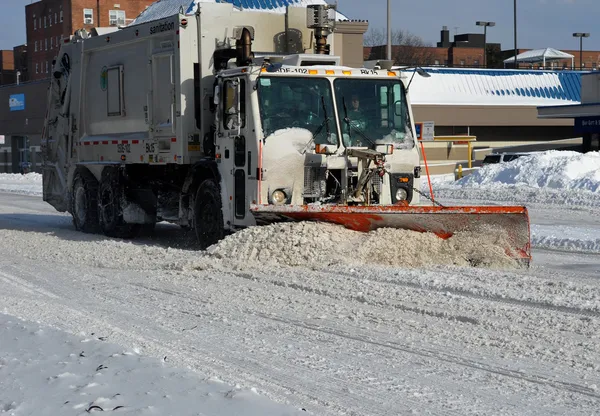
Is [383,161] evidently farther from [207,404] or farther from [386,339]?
[207,404]

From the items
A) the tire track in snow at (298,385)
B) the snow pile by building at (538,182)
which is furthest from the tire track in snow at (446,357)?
the snow pile by building at (538,182)

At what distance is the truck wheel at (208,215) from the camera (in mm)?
12500

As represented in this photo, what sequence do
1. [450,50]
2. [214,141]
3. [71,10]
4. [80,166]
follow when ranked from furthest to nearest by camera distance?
[450,50] → [71,10] → [80,166] → [214,141]

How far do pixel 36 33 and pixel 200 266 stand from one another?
266 ft


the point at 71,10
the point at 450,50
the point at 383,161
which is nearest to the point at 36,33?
the point at 71,10

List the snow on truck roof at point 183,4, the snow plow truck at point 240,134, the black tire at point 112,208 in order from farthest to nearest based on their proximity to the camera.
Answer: the snow on truck roof at point 183,4 → the black tire at point 112,208 → the snow plow truck at point 240,134

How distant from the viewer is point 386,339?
7086 millimetres

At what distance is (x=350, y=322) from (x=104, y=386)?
275 cm

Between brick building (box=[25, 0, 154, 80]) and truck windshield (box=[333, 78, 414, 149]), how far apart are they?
66769 millimetres

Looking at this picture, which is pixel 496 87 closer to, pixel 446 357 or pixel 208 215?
pixel 208 215

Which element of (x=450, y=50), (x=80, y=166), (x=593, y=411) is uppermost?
(x=450, y=50)

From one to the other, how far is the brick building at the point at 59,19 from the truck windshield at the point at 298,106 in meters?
67.0

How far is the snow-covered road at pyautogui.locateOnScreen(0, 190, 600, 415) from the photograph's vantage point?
5.73m

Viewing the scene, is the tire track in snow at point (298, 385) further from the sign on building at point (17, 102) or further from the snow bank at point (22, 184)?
the sign on building at point (17, 102)
